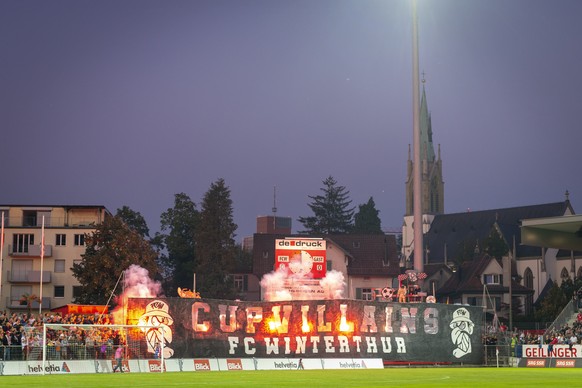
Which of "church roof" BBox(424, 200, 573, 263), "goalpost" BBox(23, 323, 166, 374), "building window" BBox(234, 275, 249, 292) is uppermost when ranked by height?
"church roof" BBox(424, 200, 573, 263)

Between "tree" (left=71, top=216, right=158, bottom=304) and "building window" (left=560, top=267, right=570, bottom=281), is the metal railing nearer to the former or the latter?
"tree" (left=71, top=216, right=158, bottom=304)

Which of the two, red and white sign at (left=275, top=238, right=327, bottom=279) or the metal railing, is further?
red and white sign at (left=275, top=238, right=327, bottom=279)

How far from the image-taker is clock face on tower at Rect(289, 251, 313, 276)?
247 ft

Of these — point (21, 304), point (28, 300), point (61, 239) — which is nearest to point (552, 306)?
point (61, 239)

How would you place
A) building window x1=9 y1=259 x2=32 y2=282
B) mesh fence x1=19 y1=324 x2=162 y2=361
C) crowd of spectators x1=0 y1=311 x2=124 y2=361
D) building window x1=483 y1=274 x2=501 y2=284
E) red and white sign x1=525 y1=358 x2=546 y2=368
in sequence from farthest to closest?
1. building window x1=483 y1=274 x2=501 y2=284
2. building window x1=9 y1=259 x2=32 y2=282
3. red and white sign x1=525 y1=358 x2=546 y2=368
4. mesh fence x1=19 y1=324 x2=162 y2=361
5. crowd of spectators x1=0 y1=311 x2=124 y2=361

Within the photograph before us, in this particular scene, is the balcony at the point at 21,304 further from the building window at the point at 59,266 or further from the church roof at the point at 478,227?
the church roof at the point at 478,227

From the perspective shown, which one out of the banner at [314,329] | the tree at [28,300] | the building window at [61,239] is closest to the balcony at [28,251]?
the building window at [61,239]

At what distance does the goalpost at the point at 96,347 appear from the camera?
151ft

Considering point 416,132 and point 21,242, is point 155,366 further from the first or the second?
point 21,242

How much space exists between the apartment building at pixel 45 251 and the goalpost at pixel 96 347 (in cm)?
6249

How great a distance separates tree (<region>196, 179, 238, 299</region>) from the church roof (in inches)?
2221

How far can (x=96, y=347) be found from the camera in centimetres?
4841

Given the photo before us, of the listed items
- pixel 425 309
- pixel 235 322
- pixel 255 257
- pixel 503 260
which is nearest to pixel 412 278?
pixel 425 309

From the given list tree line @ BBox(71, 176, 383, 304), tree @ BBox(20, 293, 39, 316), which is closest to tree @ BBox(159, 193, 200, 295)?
tree line @ BBox(71, 176, 383, 304)
